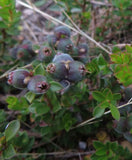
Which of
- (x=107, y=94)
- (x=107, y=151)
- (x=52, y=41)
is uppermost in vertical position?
(x=52, y=41)

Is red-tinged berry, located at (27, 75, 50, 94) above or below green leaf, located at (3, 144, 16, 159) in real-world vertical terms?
above

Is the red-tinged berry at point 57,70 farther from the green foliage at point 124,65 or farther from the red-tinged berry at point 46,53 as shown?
the green foliage at point 124,65

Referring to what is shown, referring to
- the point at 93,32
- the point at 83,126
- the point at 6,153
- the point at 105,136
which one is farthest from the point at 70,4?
the point at 6,153

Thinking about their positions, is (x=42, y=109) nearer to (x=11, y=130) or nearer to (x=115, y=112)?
(x=11, y=130)

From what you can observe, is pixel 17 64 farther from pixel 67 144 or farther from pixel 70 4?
pixel 67 144

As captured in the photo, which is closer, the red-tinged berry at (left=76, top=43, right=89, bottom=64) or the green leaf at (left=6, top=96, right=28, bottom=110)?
the green leaf at (left=6, top=96, right=28, bottom=110)

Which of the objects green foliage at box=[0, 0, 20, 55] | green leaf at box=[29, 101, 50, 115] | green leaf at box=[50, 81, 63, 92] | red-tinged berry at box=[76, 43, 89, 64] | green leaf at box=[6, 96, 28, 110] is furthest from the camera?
green foliage at box=[0, 0, 20, 55]

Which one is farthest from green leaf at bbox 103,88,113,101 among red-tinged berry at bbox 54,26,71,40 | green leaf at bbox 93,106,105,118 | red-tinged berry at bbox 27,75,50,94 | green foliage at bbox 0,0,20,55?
green foliage at bbox 0,0,20,55

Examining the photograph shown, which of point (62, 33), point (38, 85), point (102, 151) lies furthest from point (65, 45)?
point (102, 151)

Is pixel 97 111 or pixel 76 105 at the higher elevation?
pixel 97 111

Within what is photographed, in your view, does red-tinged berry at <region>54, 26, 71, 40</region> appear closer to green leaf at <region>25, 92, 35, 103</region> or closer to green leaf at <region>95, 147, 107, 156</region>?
green leaf at <region>25, 92, 35, 103</region>
